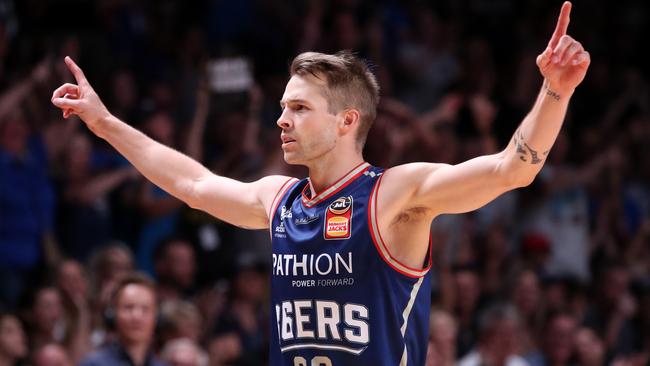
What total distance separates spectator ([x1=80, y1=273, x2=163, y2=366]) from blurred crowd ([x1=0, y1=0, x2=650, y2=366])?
1 centimetres

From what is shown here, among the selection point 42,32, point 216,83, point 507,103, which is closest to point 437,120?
point 507,103

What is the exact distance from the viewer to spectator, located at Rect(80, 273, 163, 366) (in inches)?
279

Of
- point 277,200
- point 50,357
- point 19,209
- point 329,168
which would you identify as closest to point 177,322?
point 50,357

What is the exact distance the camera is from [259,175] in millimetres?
10008

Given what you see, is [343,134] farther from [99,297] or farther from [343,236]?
[99,297]

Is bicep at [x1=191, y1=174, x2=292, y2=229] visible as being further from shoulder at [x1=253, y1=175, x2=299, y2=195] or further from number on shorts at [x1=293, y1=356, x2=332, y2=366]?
number on shorts at [x1=293, y1=356, x2=332, y2=366]

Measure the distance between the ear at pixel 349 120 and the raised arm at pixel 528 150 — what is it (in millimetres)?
490

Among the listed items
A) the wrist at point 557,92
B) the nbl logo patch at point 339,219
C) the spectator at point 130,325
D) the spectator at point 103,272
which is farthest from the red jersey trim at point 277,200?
the spectator at point 103,272

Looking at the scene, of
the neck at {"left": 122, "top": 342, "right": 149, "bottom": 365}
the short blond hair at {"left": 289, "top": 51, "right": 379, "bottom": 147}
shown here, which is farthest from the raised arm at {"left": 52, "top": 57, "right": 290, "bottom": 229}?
the neck at {"left": 122, "top": 342, "right": 149, "bottom": 365}

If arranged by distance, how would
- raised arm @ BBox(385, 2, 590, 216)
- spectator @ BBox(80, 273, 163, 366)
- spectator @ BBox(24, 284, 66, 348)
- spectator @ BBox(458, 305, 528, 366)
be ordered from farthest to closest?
spectator @ BBox(458, 305, 528, 366), spectator @ BBox(24, 284, 66, 348), spectator @ BBox(80, 273, 163, 366), raised arm @ BBox(385, 2, 590, 216)

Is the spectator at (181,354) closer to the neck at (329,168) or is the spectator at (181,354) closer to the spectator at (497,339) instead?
the spectator at (497,339)

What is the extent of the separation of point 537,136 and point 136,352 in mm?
3736

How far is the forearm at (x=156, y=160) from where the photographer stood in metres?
5.21

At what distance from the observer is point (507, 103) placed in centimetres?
1220
